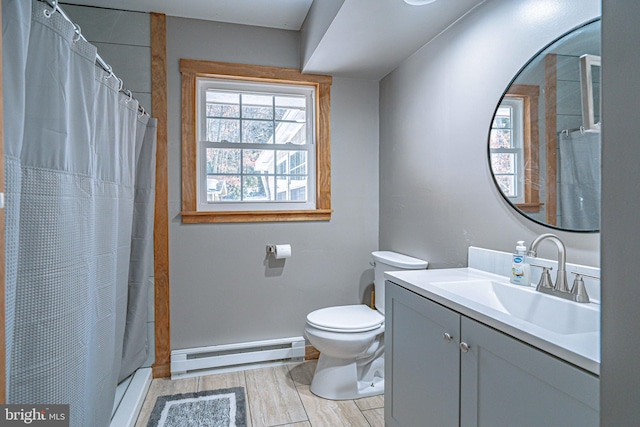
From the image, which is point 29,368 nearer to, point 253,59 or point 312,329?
point 312,329

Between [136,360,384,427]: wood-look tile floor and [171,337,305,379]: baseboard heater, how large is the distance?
55 millimetres

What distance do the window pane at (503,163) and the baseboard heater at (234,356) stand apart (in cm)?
176

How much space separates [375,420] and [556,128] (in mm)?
1640

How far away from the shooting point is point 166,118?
2350 millimetres

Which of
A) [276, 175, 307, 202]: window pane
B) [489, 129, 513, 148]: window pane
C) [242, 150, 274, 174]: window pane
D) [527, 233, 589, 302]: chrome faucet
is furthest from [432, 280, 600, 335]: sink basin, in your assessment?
[242, 150, 274, 174]: window pane

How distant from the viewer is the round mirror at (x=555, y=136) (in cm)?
121

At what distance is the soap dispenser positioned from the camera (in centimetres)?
138

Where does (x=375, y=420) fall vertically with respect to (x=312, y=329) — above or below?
below

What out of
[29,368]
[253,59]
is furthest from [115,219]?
[253,59]

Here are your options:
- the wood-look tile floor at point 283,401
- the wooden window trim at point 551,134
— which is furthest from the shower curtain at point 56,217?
the wooden window trim at point 551,134

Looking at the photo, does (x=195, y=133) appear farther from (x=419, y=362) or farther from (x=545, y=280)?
(x=545, y=280)

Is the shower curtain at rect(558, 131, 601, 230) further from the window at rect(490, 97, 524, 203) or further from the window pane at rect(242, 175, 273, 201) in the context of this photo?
the window pane at rect(242, 175, 273, 201)

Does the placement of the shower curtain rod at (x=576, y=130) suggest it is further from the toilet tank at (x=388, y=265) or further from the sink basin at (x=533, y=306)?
the toilet tank at (x=388, y=265)

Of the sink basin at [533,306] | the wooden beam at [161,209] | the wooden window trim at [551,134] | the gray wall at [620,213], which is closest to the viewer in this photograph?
the gray wall at [620,213]
